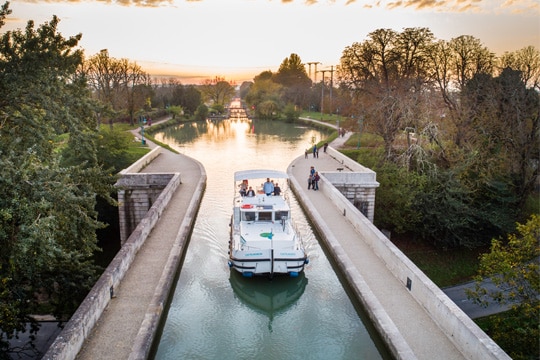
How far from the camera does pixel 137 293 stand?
40.2 ft

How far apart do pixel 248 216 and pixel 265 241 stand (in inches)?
79.9

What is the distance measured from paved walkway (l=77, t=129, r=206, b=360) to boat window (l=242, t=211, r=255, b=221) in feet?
8.90

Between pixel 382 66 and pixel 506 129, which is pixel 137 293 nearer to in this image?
pixel 506 129

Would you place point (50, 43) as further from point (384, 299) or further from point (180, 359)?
point (384, 299)

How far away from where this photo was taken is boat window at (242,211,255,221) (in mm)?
16703

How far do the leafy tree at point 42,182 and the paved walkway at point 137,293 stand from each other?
1354 mm

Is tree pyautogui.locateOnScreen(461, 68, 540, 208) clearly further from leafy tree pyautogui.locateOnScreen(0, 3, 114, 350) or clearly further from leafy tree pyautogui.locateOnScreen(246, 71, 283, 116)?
leafy tree pyautogui.locateOnScreen(246, 71, 283, 116)

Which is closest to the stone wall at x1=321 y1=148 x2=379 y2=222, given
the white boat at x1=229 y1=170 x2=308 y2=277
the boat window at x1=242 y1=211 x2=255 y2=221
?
the white boat at x1=229 y1=170 x2=308 y2=277

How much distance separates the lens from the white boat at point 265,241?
1471 cm

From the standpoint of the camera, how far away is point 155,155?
109ft

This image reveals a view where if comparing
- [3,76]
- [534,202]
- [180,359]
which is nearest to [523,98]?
[534,202]

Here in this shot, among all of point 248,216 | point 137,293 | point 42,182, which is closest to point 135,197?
point 248,216

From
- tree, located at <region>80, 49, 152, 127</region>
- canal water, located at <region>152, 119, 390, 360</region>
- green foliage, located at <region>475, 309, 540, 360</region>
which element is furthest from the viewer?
tree, located at <region>80, 49, 152, 127</region>

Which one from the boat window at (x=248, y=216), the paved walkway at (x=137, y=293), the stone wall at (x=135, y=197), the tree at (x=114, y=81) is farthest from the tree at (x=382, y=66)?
the tree at (x=114, y=81)
